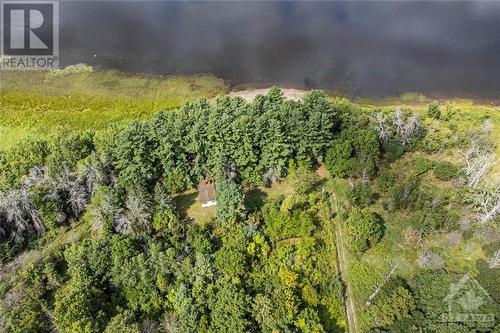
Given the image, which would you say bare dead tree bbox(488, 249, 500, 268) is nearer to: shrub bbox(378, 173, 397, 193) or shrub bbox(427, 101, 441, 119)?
shrub bbox(378, 173, 397, 193)

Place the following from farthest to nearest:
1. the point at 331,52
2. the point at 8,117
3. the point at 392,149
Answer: the point at 331,52, the point at 8,117, the point at 392,149

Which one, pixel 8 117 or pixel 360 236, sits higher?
pixel 8 117

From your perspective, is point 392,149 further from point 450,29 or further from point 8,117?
point 8,117

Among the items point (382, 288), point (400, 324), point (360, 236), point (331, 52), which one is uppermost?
point (331, 52)

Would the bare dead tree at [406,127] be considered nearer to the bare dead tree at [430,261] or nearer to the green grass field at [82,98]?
the bare dead tree at [430,261]

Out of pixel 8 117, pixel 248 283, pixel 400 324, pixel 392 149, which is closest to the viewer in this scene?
pixel 400 324

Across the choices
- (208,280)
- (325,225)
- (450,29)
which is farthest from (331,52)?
(208,280)

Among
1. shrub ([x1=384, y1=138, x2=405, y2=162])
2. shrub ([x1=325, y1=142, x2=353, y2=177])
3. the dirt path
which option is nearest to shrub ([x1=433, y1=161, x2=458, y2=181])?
shrub ([x1=384, y1=138, x2=405, y2=162])

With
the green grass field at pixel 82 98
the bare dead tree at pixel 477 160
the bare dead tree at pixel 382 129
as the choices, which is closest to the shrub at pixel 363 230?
the bare dead tree at pixel 382 129
